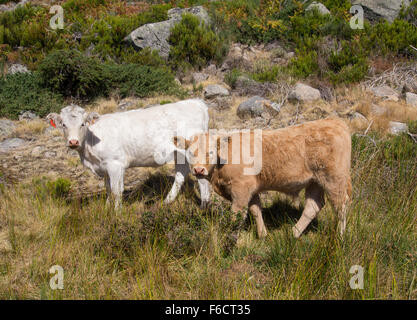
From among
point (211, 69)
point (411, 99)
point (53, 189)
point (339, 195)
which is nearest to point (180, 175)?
point (53, 189)

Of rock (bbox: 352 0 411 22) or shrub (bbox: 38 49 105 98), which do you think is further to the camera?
rock (bbox: 352 0 411 22)

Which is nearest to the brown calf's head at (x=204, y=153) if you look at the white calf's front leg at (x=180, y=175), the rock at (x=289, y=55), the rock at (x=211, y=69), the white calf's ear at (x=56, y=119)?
the white calf's front leg at (x=180, y=175)

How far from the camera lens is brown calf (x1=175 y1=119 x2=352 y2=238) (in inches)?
173

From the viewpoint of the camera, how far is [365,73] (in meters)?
11.6

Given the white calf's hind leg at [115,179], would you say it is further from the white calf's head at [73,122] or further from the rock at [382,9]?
the rock at [382,9]

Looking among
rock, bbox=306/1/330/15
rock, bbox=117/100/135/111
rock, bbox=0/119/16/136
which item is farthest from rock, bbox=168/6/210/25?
rock, bbox=0/119/16/136

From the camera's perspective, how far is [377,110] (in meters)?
9.24

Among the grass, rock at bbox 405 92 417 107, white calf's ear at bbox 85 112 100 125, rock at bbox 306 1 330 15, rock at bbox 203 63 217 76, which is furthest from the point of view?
rock at bbox 306 1 330 15

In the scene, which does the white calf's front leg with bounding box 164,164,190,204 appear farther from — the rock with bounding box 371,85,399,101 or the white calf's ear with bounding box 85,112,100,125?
the rock with bounding box 371,85,399,101

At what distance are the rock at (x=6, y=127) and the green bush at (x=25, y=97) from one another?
0.38 metres

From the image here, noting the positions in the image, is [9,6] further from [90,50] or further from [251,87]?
[251,87]

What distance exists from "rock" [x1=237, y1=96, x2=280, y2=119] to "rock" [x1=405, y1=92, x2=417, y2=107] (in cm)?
347
